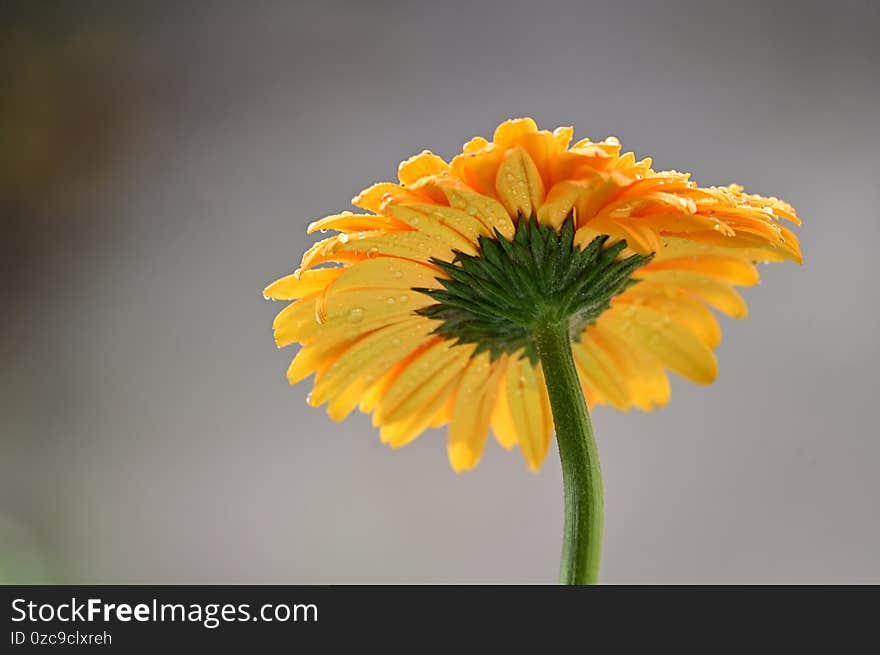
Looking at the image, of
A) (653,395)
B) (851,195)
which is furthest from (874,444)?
(653,395)

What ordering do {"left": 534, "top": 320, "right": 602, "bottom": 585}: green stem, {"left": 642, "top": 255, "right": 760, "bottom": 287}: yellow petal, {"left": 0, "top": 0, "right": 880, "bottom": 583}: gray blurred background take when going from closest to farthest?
{"left": 534, "top": 320, "right": 602, "bottom": 585}: green stem
{"left": 642, "top": 255, "right": 760, "bottom": 287}: yellow petal
{"left": 0, "top": 0, "right": 880, "bottom": 583}: gray blurred background

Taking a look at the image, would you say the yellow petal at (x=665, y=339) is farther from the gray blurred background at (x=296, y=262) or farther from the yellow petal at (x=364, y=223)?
the gray blurred background at (x=296, y=262)

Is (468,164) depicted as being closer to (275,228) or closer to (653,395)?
(653,395)

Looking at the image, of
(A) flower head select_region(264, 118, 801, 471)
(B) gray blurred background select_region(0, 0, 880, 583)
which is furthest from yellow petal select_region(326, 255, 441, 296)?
(B) gray blurred background select_region(0, 0, 880, 583)

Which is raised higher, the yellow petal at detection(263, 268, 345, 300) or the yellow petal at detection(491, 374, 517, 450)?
the yellow petal at detection(263, 268, 345, 300)

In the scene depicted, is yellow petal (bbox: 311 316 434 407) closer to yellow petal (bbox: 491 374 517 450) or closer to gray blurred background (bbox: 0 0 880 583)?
yellow petal (bbox: 491 374 517 450)

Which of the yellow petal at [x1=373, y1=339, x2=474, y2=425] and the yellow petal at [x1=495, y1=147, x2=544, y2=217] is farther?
the yellow petal at [x1=373, y1=339, x2=474, y2=425]

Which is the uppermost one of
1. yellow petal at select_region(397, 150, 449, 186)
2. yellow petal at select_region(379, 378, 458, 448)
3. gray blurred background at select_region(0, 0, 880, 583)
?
gray blurred background at select_region(0, 0, 880, 583)
